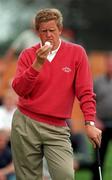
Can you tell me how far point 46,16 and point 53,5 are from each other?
458 inches

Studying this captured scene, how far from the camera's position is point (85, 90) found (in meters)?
7.43

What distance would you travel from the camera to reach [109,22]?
63.6 feet

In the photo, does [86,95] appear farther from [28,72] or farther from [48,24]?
[48,24]

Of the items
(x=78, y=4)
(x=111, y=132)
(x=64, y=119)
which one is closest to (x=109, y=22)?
(x=78, y=4)

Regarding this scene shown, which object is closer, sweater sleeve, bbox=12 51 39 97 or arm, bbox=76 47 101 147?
sweater sleeve, bbox=12 51 39 97

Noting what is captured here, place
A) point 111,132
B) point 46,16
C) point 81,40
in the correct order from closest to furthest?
point 46,16, point 111,132, point 81,40

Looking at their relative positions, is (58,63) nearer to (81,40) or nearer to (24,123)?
(24,123)

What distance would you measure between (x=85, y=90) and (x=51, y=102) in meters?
0.31

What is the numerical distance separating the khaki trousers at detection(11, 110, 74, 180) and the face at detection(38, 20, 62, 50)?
0.72 meters

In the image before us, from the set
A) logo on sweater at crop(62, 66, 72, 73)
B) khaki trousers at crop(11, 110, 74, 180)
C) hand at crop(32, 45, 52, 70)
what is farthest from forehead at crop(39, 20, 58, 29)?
khaki trousers at crop(11, 110, 74, 180)

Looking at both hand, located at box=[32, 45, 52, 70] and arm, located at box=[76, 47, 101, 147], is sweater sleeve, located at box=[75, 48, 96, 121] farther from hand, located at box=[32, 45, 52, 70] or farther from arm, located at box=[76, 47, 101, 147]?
hand, located at box=[32, 45, 52, 70]

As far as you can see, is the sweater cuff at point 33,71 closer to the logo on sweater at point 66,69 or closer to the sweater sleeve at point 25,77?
the sweater sleeve at point 25,77

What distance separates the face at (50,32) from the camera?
732 cm

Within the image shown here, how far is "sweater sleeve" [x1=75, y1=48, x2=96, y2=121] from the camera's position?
7.40 m
